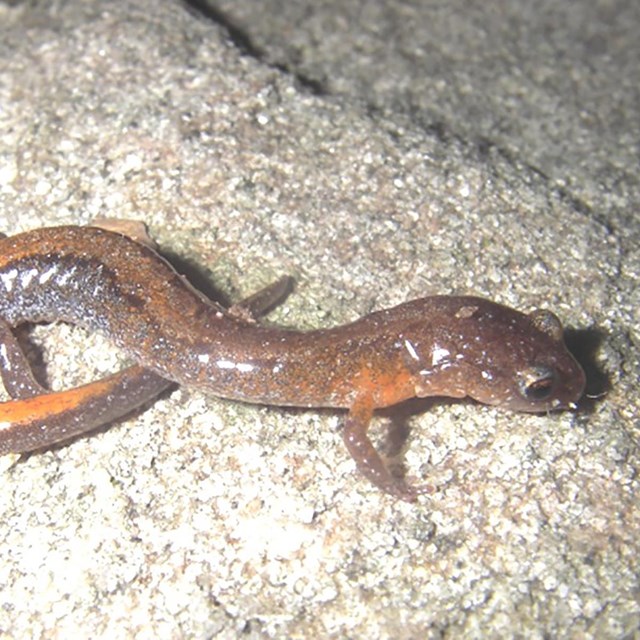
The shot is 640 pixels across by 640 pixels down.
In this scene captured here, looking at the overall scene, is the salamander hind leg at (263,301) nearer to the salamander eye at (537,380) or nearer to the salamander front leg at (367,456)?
the salamander front leg at (367,456)

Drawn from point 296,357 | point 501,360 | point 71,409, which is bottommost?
point 71,409

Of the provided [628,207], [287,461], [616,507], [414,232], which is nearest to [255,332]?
[287,461]

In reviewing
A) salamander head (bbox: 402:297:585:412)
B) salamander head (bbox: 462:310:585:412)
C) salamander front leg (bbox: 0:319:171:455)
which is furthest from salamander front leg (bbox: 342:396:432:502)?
salamander front leg (bbox: 0:319:171:455)

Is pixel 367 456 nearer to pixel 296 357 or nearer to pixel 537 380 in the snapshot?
pixel 296 357

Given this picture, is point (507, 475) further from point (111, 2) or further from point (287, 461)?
point (111, 2)

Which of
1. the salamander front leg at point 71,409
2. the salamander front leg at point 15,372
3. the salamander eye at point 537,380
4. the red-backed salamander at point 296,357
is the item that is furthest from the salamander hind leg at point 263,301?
the salamander eye at point 537,380

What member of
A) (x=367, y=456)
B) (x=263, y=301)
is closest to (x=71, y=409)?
(x=263, y=301)
